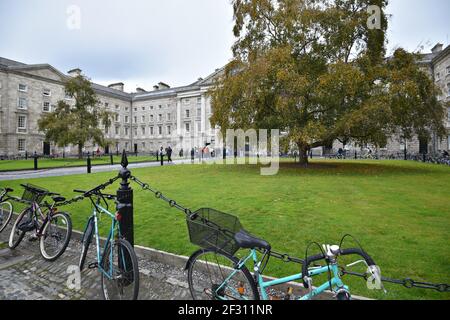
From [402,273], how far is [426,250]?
121cm

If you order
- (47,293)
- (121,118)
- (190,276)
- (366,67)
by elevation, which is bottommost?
(47,293)

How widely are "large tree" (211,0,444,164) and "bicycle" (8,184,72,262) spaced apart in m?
13.2

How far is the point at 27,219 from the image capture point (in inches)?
200

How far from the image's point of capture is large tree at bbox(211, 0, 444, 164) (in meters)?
15.5

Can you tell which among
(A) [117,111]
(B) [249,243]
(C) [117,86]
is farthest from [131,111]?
(B) [249,243]

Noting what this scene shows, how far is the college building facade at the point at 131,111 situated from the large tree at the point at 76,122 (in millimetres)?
3219

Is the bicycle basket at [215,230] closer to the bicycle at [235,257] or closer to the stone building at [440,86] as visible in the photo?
the bicycle at [235,257]

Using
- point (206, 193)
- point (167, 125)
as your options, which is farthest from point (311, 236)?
point (167, 125)

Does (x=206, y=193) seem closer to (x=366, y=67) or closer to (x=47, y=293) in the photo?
(x=47, y=293)

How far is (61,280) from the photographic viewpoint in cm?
372

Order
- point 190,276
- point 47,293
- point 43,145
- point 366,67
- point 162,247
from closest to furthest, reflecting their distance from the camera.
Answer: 1. point 190,276
2. point 47,293
3. point 162,247
4. point 366,67
5. point 43,145

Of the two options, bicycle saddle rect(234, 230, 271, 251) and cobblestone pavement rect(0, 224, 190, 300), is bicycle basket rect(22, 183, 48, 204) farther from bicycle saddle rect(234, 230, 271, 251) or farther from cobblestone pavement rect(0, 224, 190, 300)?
bicycle saddle rect(234, 230, 271, 251)

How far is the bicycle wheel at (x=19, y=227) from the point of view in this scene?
4902mm

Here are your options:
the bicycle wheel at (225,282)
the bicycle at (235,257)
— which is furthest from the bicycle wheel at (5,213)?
the bicycle at (235,257)
